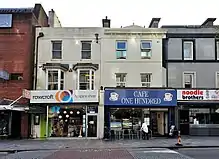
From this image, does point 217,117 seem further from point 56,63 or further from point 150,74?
point 56,63

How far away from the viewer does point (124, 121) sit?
28.5 meters

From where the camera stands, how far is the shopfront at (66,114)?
89.3 feet

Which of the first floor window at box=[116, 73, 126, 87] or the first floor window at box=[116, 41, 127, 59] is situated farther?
the first floor window at box=[116, 41, 127, 59]

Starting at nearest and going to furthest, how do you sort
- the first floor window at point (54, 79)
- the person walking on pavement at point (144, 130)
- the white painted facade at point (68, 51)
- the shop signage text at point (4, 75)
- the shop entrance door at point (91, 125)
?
the person walking on pavement at point (144, 130) → the shop signage text at point (4, 75) → the shop entrance door at point (91, 125) → the first floor window at point (54, 79) → the white painted facade at point (68, 51)

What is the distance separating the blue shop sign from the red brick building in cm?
695

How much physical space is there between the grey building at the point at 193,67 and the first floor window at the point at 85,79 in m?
6.54

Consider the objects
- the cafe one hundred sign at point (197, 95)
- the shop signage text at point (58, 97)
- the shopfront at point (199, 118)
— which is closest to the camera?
the shop signage text at point (58, 97)

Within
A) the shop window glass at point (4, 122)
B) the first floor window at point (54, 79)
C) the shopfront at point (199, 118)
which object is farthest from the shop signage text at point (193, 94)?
the shop window glass at point (4, 122)

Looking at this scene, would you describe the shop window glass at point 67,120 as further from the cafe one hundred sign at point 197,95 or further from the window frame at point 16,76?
the cafe one hundred sign at point 197,95

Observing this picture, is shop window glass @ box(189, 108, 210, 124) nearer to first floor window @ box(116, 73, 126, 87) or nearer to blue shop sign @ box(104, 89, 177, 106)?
blue shop sign @ box(104, 89, 177, 106)

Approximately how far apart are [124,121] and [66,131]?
16.3 feet

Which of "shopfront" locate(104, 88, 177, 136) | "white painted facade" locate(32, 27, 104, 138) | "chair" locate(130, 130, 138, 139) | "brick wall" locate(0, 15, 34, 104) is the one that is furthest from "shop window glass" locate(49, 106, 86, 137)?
"chair" locate(130, 130, 138, 139)

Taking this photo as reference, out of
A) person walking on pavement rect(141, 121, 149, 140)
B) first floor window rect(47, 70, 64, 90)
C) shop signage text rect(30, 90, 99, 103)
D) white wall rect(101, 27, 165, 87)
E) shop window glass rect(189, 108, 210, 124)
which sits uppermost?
white wall rect(101, 27, 165, 87)

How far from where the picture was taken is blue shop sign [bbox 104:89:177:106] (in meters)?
27.1
